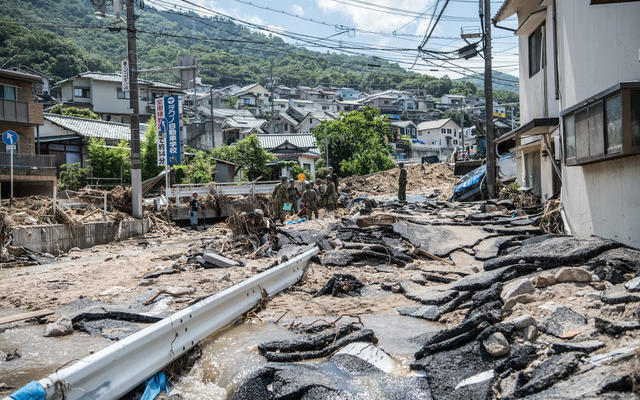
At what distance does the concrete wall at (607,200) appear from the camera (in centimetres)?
709

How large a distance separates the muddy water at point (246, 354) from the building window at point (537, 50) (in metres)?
10.5

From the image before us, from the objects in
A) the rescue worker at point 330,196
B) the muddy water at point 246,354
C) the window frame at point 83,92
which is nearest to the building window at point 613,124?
the muddy water at point 246,354

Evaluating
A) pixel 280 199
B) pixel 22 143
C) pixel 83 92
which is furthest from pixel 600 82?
pixel 83 92

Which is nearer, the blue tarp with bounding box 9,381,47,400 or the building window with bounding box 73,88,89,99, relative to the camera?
the blue tarp with bounding box 9,381,47,400

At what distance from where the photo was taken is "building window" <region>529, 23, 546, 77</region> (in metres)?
13.6

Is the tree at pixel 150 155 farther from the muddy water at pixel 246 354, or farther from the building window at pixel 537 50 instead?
the muddy water at pixel 246 354

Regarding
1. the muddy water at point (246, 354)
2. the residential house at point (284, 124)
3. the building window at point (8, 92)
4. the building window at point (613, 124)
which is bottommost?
the muddy water at point (246, 354)

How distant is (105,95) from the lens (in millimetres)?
49625

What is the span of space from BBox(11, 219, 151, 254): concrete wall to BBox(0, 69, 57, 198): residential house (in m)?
8.57

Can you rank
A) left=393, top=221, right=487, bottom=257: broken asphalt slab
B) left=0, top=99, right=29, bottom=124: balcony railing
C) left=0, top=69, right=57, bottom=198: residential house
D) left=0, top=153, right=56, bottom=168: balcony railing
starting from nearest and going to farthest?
left=393, top=221, right=487, bottom=257: broken asphalt slab
left=0, top=153, right=56, bottom=168: balcony railing
left=0, top=69, right=57, bottom=198: residential house
left=0, top=99, right=29, bottom=124: balcony railing

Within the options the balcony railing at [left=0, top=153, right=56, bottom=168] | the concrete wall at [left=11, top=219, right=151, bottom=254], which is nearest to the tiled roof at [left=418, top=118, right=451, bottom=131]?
the balcony railing at [left=0, top=153, right=56, bottom=168]

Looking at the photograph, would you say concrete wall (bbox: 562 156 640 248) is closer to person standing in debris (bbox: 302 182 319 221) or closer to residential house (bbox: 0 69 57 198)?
person standing in debris (bbox: 302 182 319 221)

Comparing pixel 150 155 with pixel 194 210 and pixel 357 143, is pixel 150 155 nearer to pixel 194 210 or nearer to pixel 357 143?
pixel 194 210

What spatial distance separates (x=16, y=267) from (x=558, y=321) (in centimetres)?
1331
